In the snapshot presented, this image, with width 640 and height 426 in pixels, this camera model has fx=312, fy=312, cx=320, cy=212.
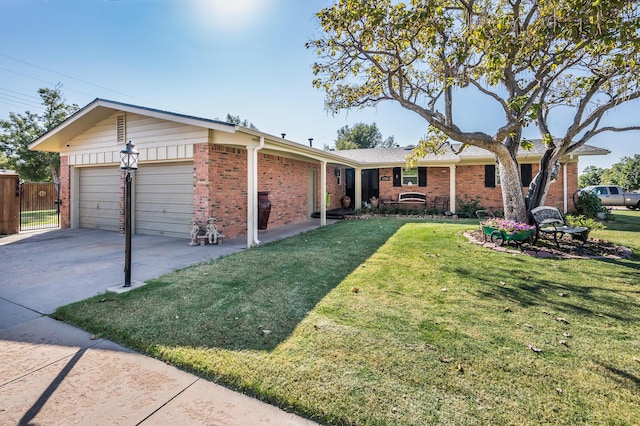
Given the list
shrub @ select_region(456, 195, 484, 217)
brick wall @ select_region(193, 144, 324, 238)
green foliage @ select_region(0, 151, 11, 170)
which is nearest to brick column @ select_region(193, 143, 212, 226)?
brick wall @ select_region(193, 144, 324, 238)

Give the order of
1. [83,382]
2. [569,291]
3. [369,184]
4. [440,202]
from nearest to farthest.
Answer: [83,382]
[569,291]
[440,202]
[369,184]

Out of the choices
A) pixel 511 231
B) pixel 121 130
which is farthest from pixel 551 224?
pixel 121 130

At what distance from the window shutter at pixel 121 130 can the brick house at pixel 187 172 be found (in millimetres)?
29

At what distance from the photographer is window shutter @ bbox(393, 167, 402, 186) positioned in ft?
51.8

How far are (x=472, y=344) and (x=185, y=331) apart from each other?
8.86 ft

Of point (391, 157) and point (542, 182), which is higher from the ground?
point (391, 157)

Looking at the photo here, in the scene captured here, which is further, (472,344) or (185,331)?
(185,331)

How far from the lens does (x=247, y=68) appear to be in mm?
11852

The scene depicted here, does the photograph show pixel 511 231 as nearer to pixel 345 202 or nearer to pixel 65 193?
pixel 345 202

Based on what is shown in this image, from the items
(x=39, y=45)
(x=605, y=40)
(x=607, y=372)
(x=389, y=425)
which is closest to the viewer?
(x=389, y=425)

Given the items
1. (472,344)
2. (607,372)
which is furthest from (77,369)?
(607,372)

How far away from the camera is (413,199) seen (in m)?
15.4

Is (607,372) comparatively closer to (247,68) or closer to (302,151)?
(302,151)

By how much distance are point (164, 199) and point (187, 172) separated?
1238 millimetres
